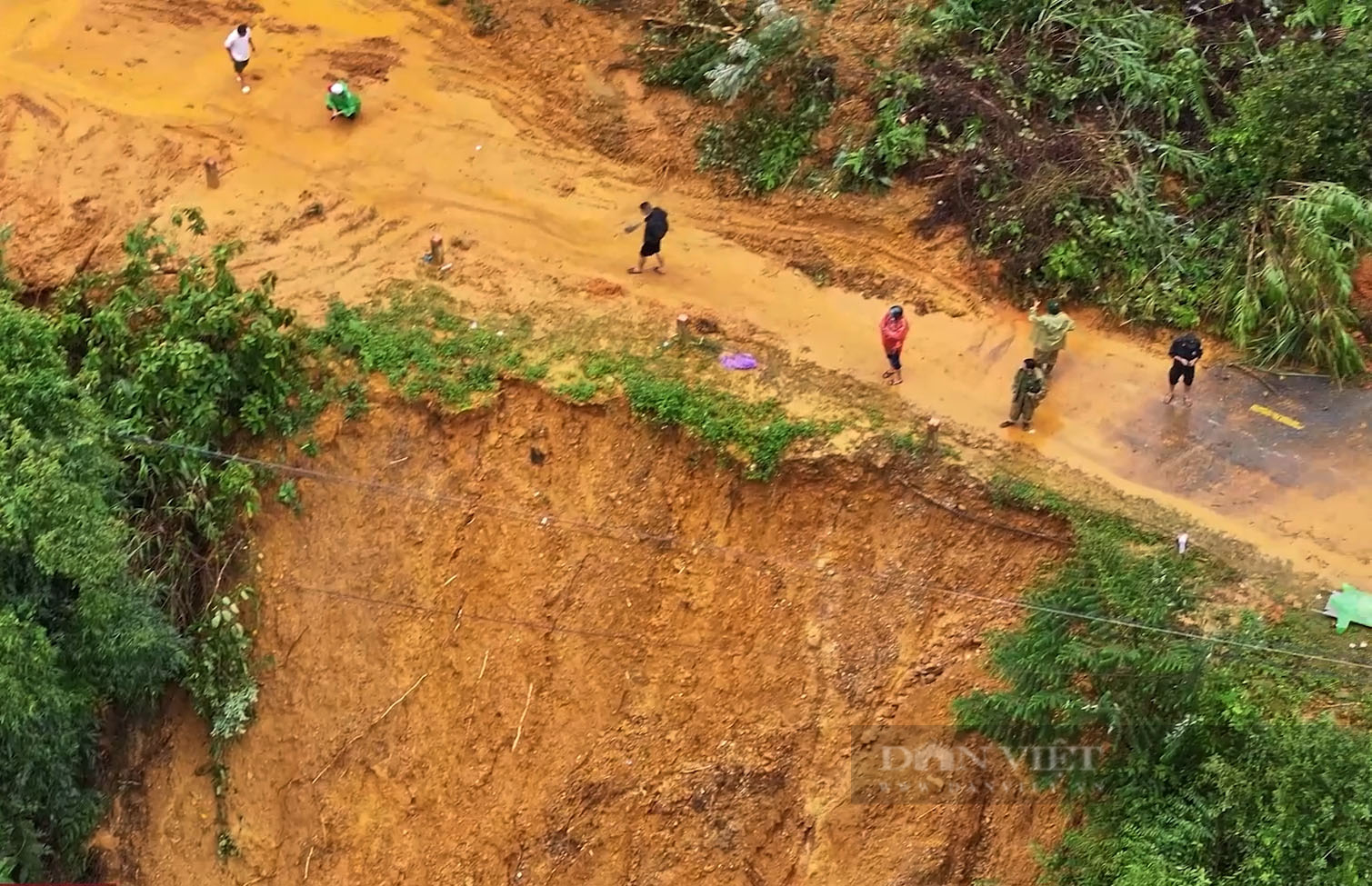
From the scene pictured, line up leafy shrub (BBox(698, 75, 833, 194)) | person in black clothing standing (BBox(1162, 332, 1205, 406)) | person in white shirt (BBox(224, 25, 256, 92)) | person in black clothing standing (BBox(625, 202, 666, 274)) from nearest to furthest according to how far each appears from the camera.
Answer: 1. person in black clothing standing (BBox(1162, 332, 1205, 406))
2. person in black clothing standing (BBox(625, 202, 666, 274))
3. leafy shrub (BBox(698, 75, 833, 194))
4. person in white shirt (BBox(224, 25, 256, 92))

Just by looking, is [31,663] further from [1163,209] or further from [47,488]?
[1163,209]

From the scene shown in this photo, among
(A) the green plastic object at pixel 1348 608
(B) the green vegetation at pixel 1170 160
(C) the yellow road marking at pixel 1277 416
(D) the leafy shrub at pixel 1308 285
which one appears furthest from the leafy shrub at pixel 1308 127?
(A) the green plastic object at pixel 1348 608

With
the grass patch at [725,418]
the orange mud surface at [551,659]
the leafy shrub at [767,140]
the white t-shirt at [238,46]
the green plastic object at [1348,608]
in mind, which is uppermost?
the leafy shrub at [767,140]

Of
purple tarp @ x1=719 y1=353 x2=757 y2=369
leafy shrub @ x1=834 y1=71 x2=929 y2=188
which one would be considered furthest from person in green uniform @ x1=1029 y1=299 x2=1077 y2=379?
leafy shrub @ x1=834 y1=71 x2=929 y2=188

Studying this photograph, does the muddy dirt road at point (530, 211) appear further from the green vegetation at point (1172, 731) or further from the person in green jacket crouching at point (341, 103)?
the green vegetation at point (1172, 731)

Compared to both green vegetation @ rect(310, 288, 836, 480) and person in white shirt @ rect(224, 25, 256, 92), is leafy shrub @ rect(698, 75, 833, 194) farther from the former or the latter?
person in white shirt @ rect(224, 25, 256, 92)

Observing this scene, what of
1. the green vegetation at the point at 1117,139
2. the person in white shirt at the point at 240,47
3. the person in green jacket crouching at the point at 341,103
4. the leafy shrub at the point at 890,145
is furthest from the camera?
the person in white shirt at the point at 240,47

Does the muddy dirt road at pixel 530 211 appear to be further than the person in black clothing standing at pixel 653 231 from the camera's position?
No

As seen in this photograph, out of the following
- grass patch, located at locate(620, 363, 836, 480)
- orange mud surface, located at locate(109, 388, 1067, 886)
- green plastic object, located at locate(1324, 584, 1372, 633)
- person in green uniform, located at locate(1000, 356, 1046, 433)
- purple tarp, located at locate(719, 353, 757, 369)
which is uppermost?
person in green uniform, located at locate(1000, 356, 1046, 433)
